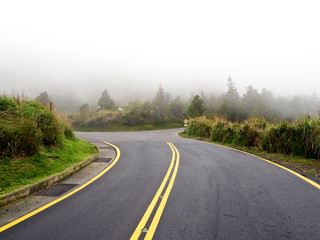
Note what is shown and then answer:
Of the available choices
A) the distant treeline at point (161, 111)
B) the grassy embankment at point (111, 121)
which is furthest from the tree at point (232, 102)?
the grassy embankment at point (111, 121)

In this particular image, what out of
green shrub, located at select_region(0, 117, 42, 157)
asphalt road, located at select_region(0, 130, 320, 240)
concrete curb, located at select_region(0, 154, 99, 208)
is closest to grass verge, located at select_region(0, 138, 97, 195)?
concrete curb, located at select_region(0, 154, 99, 208)

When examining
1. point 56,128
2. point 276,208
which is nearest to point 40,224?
point 276,208

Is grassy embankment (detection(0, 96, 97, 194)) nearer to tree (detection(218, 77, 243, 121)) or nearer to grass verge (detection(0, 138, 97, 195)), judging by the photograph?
grass verge (detection(0, 138, 97, 195))

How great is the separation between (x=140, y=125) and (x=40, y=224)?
40.7m

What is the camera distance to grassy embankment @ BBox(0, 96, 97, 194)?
479cm

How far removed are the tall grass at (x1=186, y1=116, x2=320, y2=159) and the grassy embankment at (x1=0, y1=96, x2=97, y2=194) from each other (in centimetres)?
922

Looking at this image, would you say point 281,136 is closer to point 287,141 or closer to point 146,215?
point 287,141

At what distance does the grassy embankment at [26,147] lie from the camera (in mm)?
4789

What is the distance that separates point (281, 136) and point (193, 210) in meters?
7.93

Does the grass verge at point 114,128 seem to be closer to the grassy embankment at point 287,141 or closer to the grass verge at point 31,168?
the grassy embankment at point 287,141

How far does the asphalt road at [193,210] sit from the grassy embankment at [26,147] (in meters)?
1.71

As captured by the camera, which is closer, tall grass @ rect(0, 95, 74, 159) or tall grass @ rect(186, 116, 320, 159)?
tall grass @ rect(0, 95, 74, 159)

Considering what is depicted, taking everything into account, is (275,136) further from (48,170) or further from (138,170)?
(48,170)

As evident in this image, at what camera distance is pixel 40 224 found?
3000 mm
